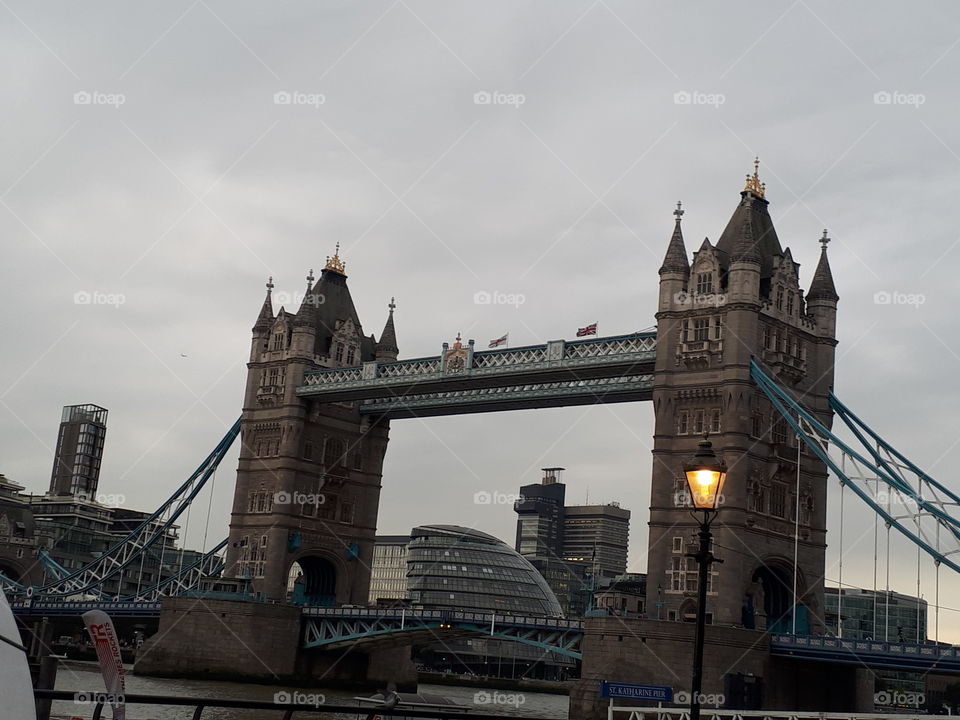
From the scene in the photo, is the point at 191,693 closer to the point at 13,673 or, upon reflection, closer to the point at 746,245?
the point at 746,245

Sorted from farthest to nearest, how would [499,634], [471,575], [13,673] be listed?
[471,575]
[499,634]
[13,673]

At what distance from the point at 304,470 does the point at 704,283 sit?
29.2 metres

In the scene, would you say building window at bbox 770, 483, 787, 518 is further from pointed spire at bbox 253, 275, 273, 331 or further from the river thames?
pointed spire at bbox 253, 275, 273, 331

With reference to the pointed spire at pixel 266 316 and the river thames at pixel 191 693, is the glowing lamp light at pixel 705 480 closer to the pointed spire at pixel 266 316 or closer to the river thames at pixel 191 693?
the river thames at pixel 191 693

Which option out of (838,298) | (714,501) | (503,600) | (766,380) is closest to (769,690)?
(766,380)

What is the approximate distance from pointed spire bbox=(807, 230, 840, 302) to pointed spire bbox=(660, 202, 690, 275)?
6.84m

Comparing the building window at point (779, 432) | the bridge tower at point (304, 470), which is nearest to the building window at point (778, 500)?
the building window at point (779, 432)

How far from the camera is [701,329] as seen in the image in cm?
5716

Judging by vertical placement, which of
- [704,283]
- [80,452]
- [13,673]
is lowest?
[13,673]

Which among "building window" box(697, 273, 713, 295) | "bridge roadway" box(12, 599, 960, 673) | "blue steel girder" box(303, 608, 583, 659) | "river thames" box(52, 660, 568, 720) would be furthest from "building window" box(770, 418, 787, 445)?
"river thames" box(52, 660, 568, 720)

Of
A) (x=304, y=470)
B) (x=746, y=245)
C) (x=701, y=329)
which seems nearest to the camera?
(x=746, y=245)

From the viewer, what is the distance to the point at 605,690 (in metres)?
42.7

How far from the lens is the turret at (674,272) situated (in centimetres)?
5803

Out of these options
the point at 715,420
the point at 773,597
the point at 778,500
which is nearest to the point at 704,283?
the point at 715,420
